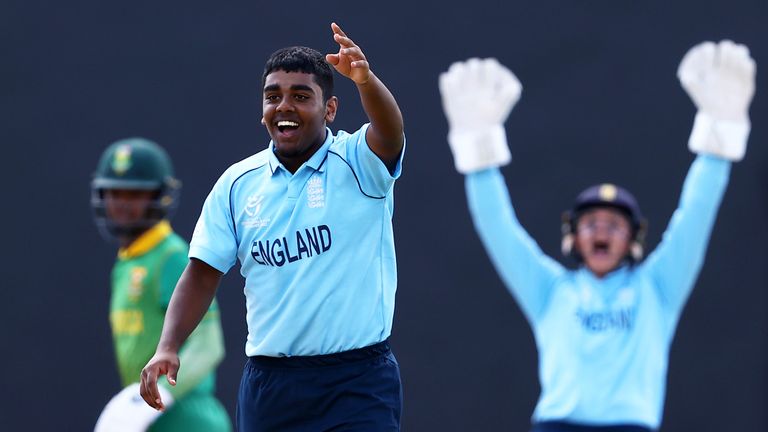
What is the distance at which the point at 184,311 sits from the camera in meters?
4.66

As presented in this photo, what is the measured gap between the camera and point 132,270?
5.93m

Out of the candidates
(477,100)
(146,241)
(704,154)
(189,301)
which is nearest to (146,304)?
(146,241)

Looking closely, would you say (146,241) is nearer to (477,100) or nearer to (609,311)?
(477,100)

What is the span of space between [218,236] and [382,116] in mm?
691

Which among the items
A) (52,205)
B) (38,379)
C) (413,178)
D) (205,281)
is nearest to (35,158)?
(52,205)

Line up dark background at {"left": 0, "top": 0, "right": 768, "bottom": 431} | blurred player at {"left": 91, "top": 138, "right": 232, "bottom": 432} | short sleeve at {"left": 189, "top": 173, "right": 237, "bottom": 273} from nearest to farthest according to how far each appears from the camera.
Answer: short sleeve at {"left": 189, "top": 173, "right": 237, "bottom": 273}, blurred player at {"left": 91, "top": 138, "right": 232, "bottom": 432}, dark background at {"left": 0, "top": 0, "right": 768, "bottom": 431}

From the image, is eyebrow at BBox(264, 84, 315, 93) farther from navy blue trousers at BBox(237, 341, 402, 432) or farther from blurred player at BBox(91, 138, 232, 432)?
blurred player at BBox(91, 138, 232, 432)

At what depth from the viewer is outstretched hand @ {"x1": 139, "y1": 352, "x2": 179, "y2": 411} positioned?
175 inches

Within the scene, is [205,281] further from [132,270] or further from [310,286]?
[132,270]

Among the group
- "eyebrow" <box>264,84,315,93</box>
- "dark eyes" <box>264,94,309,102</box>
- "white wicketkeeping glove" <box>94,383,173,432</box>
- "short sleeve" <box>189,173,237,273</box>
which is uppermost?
"eyebrow" <box>264,84,315,93</box>

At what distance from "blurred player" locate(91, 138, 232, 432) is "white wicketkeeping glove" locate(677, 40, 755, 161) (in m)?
2.19

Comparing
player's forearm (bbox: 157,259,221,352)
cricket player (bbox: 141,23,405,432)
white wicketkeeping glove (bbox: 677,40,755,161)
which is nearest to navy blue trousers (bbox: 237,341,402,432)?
cricket player (bbox: 141,23,405,432)

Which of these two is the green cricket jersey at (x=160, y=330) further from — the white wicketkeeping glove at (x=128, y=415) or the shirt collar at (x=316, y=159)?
the shirt collar at (x=316, y=159)

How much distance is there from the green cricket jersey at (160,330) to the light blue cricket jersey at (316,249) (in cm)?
109
